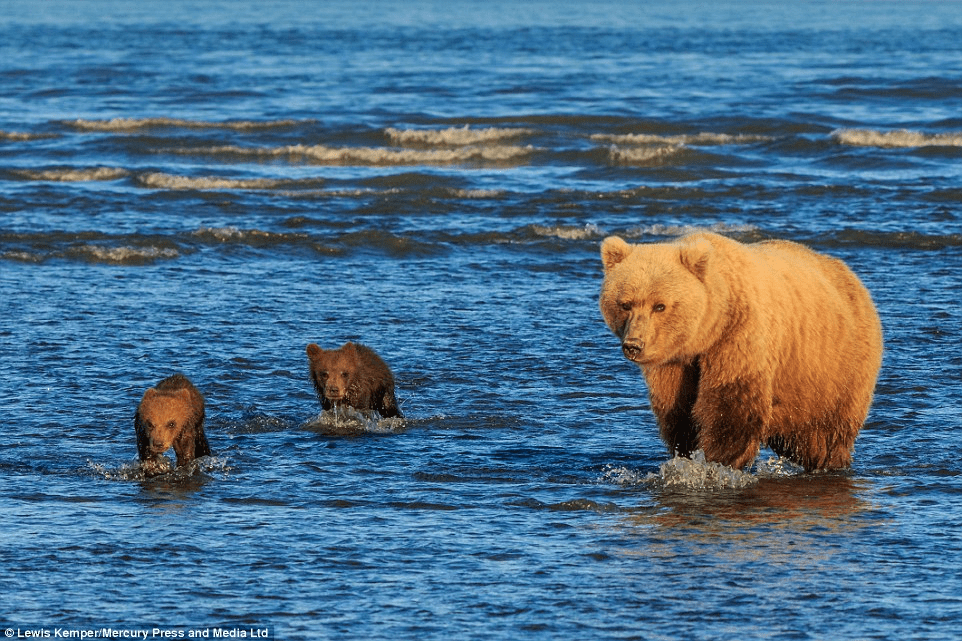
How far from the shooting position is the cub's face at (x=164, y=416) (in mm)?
8070

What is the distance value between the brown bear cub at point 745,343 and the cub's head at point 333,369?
8.43ft

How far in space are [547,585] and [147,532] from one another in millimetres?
1943

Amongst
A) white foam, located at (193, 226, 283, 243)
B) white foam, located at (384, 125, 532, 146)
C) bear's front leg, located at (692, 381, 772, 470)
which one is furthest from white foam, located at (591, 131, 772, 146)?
bear's front leg, located at (692, 381, 772, 470)

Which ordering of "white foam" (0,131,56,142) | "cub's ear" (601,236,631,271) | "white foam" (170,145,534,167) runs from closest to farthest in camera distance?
"cub's ear" (601,236,631,271) < "white foam" (170,145,534,167) < "white foam" (0,131,56,142)

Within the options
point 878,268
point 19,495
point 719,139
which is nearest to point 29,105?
point 719,139

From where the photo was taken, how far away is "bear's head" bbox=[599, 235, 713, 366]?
22.5 feet

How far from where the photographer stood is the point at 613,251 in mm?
7145

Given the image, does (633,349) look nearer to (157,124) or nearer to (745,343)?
(745,343)

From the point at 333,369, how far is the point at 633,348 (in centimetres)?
325

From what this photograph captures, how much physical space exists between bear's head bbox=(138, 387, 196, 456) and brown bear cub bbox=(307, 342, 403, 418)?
1.25 m

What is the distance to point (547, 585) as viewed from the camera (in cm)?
618

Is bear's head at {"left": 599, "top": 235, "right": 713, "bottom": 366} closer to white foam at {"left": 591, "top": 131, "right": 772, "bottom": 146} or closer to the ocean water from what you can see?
the ocean water

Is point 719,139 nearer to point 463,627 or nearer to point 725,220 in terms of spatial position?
point 725,220

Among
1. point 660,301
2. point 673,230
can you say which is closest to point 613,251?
point 660,301
